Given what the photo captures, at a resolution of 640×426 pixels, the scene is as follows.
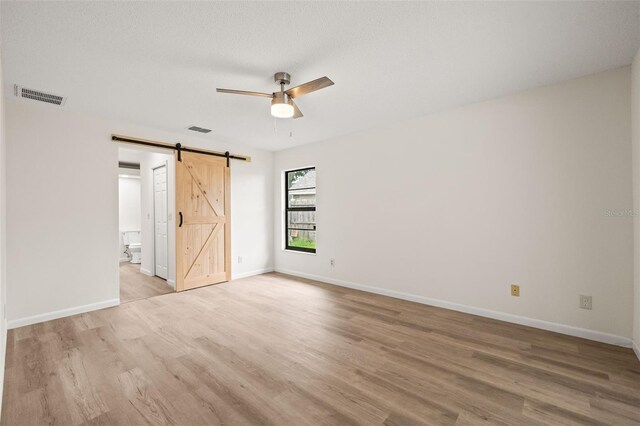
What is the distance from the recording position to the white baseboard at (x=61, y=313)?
3.18 m

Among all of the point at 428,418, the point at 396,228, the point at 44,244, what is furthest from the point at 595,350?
the point at 44,244

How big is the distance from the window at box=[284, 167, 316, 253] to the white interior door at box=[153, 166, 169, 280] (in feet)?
7.28

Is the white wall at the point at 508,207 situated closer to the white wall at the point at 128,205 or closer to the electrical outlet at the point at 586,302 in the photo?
the electrical outlet at the point at 586,302

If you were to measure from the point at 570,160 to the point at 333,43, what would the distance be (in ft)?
8.38

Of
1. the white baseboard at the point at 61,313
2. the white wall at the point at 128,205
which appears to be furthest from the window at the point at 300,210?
the white wall at the point at 128,205

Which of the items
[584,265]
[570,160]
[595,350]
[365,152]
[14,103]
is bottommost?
[595,350]

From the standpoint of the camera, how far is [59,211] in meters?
3.49

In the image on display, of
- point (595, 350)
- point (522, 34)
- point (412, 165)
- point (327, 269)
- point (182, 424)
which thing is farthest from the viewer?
point (327, 269)

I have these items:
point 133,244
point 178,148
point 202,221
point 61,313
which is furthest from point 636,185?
point 133,244

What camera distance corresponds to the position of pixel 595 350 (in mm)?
Answer: 2535

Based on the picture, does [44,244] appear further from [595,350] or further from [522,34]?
[595,350]

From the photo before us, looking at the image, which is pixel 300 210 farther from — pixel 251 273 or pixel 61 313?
pixel 61 313

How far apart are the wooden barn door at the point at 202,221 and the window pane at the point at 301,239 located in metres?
1.25

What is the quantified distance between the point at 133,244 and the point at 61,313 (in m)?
4.08
